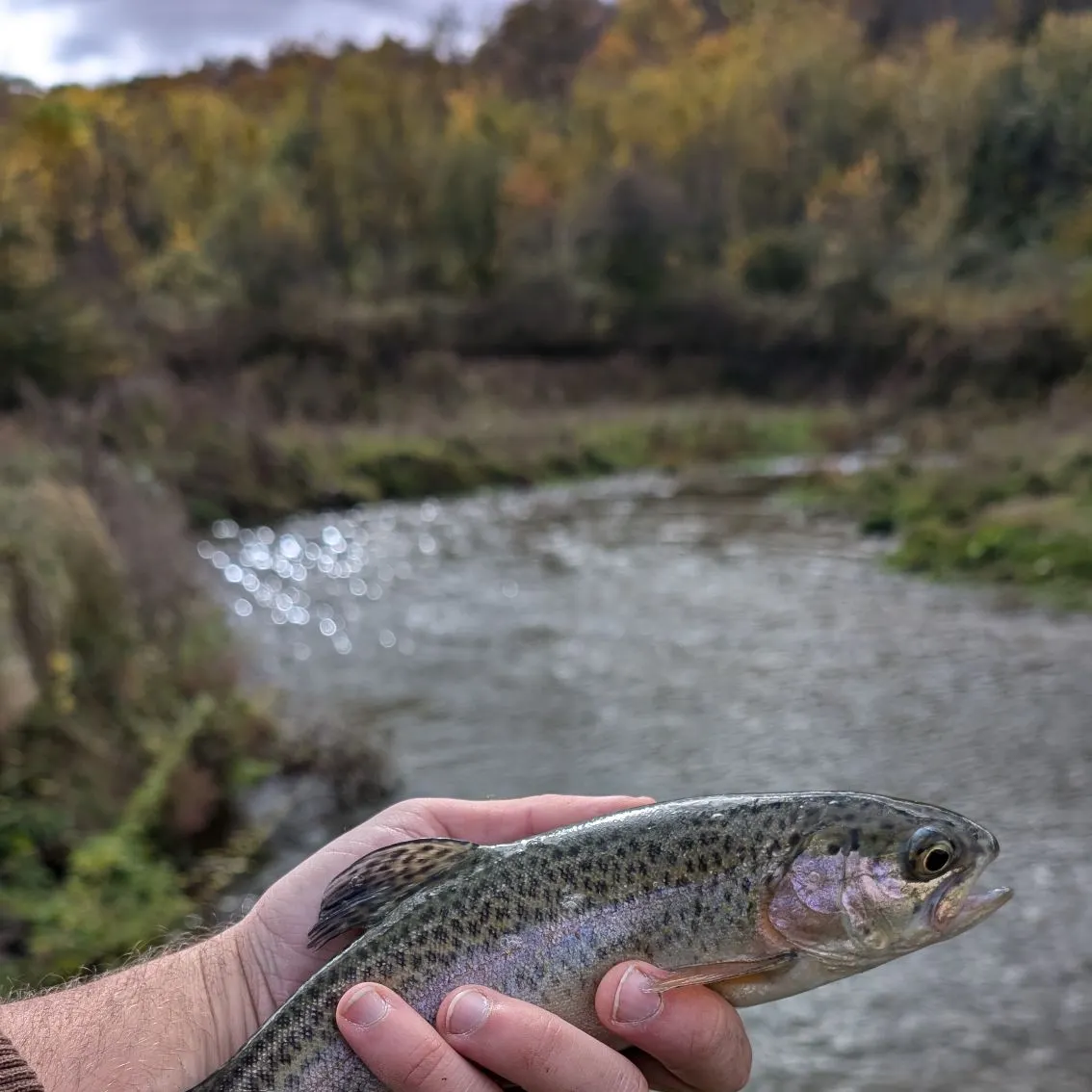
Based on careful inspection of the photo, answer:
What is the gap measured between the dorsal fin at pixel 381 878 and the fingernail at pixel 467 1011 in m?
0.30

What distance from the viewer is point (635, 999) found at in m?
2.48

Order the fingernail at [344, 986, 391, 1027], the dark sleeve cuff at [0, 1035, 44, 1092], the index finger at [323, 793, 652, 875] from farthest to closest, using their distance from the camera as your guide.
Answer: the index finger at [323, 793, 652, 875], the fingernail at [344, 986, 391, 1027], the dark sleeve cuff at [0, 1035, 44, 1092]


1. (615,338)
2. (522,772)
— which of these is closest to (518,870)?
(522,772)

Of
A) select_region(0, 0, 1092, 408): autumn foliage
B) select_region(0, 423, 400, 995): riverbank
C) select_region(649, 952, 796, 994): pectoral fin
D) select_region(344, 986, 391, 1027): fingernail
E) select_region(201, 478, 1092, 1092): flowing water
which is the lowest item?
select_region(201, 478, 1092, 1092): flowing water

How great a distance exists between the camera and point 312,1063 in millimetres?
2387

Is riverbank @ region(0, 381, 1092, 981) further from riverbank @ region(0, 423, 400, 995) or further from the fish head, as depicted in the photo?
the fish head

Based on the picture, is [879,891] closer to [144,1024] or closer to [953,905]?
[953,905]

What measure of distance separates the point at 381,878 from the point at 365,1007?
1.15 ft

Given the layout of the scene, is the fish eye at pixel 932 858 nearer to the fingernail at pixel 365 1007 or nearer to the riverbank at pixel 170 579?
the fingernail at pixel 365 1007

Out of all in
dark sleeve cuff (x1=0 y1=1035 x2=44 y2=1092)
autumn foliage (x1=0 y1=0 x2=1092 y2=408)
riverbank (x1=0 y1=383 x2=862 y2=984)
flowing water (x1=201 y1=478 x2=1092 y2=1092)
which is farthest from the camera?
autumn foliage (x1=0 y1=0 x2=1092 y2=408)

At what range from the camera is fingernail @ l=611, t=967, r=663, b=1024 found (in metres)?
2.47

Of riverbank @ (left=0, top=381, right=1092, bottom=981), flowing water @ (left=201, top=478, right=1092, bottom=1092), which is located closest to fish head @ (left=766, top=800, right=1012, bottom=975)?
riverbank @ (left=0, top=381, right=1092, bottom=981)

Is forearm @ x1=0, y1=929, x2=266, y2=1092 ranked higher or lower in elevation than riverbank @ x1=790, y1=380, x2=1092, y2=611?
higher

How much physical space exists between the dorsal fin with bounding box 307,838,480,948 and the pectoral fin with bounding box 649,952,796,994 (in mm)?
537
